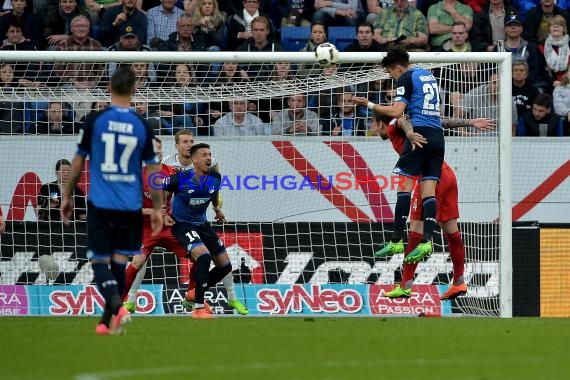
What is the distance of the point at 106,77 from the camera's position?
17406 mm

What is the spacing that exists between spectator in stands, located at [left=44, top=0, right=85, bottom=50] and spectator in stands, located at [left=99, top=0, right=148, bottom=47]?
0.65m

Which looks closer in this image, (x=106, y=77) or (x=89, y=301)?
(x=89, y=301)

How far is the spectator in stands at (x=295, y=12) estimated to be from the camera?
21.0m

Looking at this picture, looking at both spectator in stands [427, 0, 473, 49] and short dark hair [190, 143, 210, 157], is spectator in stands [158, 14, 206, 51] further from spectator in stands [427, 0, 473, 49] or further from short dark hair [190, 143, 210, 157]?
short dark hair [190, 143, 210, 157]

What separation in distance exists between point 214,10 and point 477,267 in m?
7.01

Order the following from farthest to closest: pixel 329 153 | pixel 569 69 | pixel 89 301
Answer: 1. pixel 569 69
2. pixel 329 153
3. pixel 89 301

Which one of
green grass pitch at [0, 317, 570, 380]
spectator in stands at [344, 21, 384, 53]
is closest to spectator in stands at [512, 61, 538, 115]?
spectator in stands at [344, 21, 384, 53]

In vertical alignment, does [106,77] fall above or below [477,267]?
above

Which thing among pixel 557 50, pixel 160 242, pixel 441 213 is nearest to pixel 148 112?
pixel 160 242

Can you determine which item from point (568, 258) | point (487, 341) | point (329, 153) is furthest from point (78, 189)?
point (487, 341)

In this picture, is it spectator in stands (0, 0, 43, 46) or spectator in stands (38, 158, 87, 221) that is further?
spectator in stands (0, 0, 43, 46)

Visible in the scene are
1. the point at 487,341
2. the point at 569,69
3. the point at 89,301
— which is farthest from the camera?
the point at 569,69

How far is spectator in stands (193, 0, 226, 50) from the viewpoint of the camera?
2022cm

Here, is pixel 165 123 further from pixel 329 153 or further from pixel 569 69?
pixel 569 69
